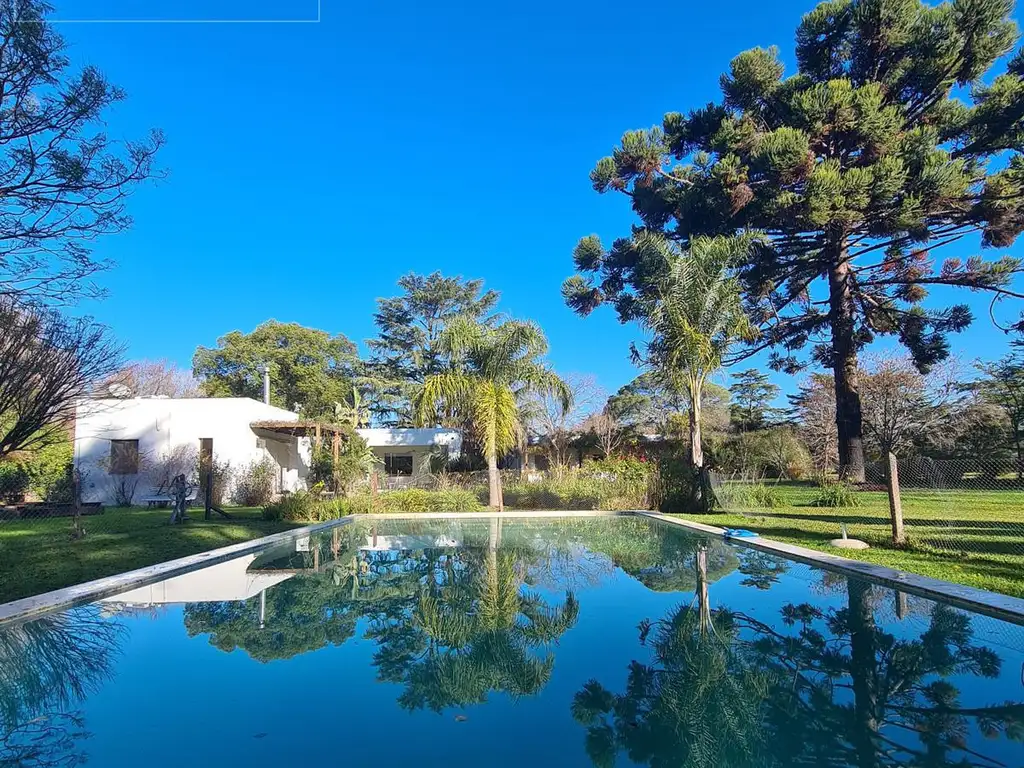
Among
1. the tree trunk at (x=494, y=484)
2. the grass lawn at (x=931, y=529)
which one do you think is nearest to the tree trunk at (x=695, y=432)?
the grass lawn at (x=931, y=529)

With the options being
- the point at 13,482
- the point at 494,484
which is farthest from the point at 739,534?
the point at 13,482

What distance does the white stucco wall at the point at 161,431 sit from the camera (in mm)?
18859

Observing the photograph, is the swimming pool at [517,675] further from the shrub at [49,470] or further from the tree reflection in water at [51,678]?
the shrub at [49,470]

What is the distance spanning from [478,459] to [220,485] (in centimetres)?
894

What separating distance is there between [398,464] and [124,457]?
10.3 m

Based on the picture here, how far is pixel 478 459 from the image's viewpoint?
23.4 meters

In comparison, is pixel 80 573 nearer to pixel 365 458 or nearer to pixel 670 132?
pixel 365 458

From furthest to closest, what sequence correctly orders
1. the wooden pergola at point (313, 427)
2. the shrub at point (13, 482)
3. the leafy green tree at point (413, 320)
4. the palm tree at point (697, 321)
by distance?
the leafy green tree at point (413, 320) → the shrub at point (13, 482) → the wooden pergola at point (313, 427) → the palm tree at point (697, 321)

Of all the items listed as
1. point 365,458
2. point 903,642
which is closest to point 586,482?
point 365,458

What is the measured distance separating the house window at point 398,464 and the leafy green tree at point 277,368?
8094 millimetres

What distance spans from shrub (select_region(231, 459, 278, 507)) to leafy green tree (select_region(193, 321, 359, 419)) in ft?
44.3

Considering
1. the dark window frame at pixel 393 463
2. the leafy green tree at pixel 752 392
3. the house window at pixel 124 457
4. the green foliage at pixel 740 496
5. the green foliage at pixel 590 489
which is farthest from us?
the leafy green tree at pixel 752 392

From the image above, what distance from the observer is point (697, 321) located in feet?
48.0

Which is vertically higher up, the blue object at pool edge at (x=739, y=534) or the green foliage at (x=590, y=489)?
the green foliage at (x=590, y=489)
